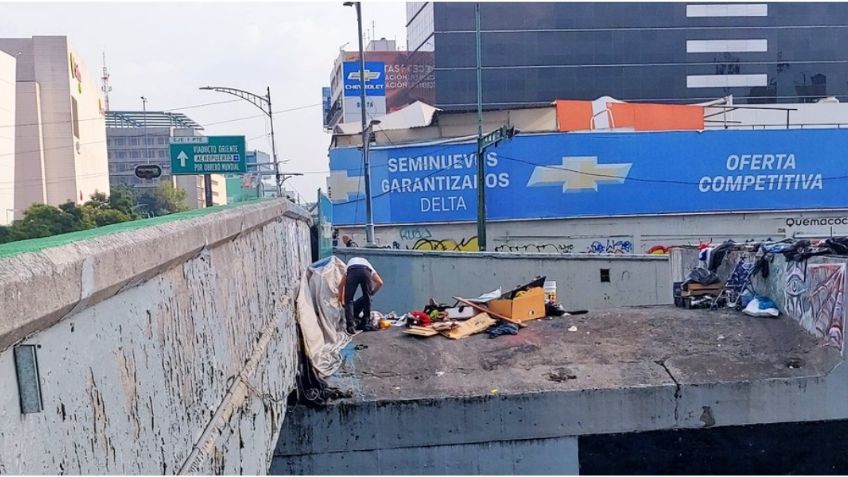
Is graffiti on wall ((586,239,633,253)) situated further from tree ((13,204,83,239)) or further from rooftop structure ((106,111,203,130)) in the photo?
rooftop structure ((106,111,203,130))

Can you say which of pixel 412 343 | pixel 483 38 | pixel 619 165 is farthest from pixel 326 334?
pixel 483 38

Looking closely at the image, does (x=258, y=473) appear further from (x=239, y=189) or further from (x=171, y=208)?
(x=171, y=208)

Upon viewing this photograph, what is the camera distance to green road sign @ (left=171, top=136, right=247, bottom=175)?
655 inches

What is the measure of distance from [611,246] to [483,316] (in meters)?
17.4

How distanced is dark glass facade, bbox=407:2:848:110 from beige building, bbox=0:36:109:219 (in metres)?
32.1

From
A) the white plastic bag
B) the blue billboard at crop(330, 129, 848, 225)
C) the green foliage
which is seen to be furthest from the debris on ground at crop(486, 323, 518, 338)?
the green foliage

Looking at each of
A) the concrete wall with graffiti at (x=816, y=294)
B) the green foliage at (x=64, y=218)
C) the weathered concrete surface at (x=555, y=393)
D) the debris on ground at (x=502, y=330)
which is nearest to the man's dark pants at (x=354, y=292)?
the weathered concrete surface at (x=555, y=393)

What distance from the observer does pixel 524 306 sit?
10906mm

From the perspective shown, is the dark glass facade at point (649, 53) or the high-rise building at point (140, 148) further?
the high-rise building at point (140, 148)

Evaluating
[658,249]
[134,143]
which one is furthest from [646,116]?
[134,143]

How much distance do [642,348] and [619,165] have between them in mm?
18052

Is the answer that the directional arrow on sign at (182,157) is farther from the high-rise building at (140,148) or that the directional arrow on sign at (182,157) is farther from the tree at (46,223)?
the high-rise building at (140,148)

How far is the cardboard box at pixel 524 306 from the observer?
35.3 ft

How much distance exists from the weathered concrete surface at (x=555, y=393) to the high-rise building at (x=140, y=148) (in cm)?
5623
